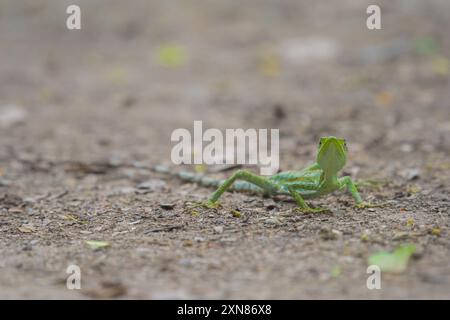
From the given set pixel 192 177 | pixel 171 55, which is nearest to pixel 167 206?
pixel 192 177

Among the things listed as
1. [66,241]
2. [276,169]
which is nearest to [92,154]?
[276,169]

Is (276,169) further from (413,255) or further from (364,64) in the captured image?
(364,64)

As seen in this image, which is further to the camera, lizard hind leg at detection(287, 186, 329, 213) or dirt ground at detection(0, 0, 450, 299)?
lizard hind leg at detection(287, 186, 329, 213)

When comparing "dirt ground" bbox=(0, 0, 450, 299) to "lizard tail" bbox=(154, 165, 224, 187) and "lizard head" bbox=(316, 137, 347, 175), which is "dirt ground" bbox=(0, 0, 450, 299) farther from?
"lizard head" bbox=(316, 137, 347, 175)

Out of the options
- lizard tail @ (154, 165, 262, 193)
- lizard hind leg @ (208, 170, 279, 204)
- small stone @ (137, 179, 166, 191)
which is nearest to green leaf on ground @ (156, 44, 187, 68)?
lizard tail @ (154, 165, 262, 193)

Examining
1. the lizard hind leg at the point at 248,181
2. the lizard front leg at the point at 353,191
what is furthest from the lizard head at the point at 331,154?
the lizard hind leg at the point at 248,181
